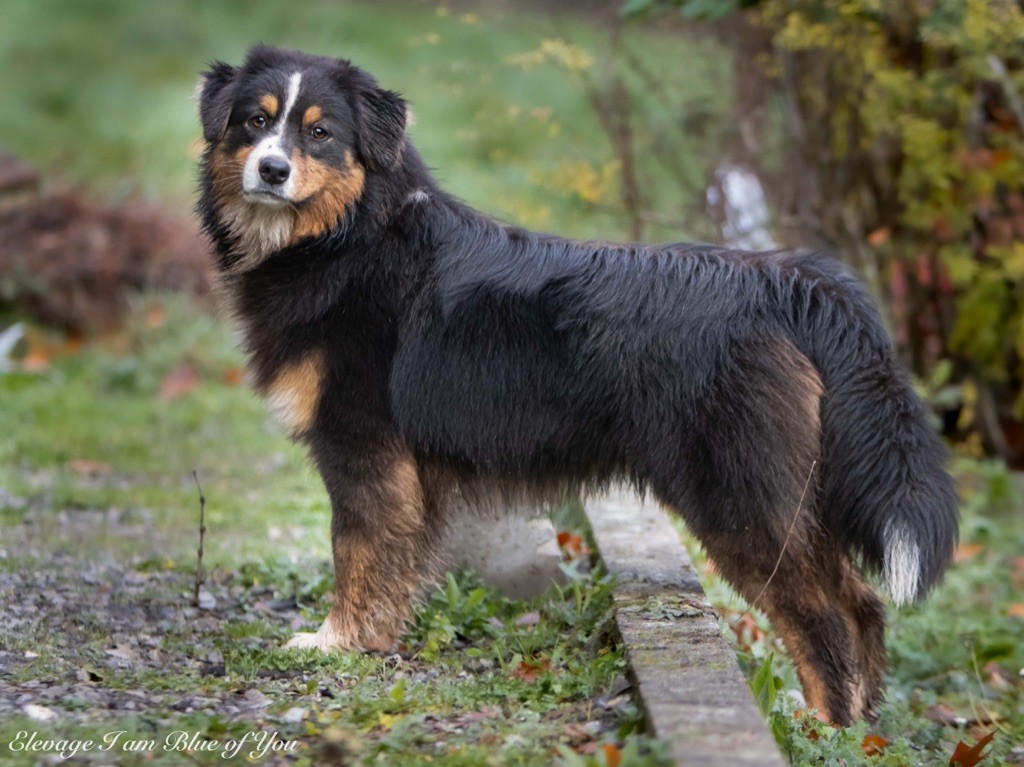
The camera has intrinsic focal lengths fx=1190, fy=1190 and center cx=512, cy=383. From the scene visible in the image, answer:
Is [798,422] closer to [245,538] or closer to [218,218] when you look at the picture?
[218,218]

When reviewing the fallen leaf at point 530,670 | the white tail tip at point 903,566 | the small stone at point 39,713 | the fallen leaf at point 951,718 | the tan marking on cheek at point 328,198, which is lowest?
the fallen leaf at point 951,718

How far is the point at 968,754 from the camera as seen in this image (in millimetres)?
3820

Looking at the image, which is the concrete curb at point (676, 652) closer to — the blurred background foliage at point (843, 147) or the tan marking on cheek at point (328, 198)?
the tan marking on cheek at point (328, 198)

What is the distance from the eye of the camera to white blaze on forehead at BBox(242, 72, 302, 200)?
4.11 m

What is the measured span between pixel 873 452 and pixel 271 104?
2367 mm

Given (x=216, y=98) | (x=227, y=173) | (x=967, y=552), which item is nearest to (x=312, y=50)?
(x=967, y=552)

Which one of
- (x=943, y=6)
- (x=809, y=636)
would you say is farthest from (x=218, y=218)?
(x=943, y=6)

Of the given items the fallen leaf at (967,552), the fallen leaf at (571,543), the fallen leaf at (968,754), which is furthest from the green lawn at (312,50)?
the fallen leaf at (968,754)

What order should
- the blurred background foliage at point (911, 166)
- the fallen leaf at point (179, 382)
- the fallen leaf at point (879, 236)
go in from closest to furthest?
the blurred background foliage at point (911, 166), the fallen leaf at point (879, 236), the fallen leaf at point (179, 382)

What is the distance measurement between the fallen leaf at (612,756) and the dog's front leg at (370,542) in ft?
5.14

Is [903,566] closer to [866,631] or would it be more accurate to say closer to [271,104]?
[866,631]

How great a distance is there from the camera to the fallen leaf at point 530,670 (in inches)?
150

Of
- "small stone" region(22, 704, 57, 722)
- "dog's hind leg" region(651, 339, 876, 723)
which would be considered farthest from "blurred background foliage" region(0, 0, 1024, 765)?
"small stone" region(22, 704, 57, 722)

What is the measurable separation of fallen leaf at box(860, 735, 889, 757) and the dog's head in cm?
251
